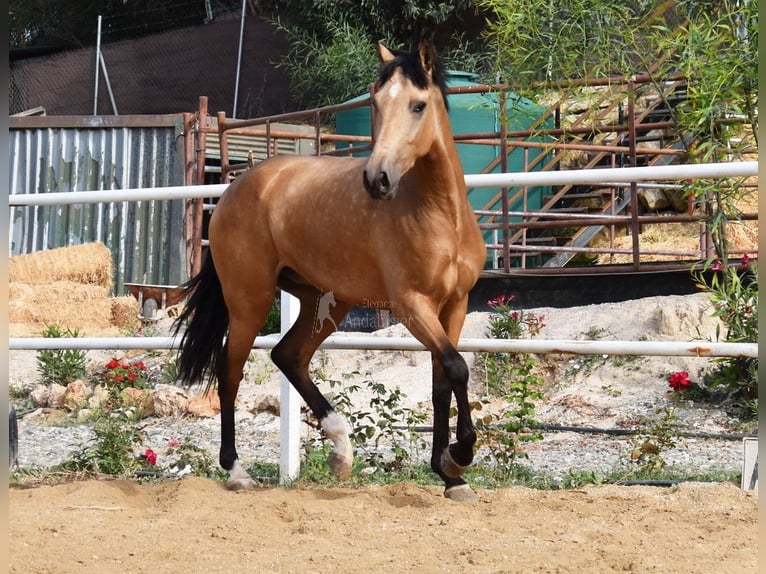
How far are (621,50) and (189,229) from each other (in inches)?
257

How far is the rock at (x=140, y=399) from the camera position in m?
7.16

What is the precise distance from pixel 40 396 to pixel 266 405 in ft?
6.34

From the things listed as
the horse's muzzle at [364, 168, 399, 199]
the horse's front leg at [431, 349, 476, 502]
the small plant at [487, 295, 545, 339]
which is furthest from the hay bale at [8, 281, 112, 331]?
the horse's muzzle at [364, 168, 399, 199]

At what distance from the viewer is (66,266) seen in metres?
11.4

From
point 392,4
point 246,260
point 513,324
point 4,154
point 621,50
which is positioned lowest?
point 513,324

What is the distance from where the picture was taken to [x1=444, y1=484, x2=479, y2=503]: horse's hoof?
366 centimetres

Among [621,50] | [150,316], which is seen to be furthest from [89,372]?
[621,50]

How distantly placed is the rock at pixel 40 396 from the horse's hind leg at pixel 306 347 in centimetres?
390

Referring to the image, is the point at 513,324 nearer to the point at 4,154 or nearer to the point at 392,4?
the point at 4,154

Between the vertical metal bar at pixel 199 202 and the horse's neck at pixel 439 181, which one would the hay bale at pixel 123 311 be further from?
the horse's neck at pixel 439 181

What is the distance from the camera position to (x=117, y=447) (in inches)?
182

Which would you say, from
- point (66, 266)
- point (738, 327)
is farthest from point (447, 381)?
point (66, 266)

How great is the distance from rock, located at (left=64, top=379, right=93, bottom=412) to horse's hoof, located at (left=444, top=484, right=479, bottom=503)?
439 centimetres

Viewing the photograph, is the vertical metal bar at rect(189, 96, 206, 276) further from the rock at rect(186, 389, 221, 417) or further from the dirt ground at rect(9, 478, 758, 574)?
the dirt ground at rect(9, 478, 758, 574)
